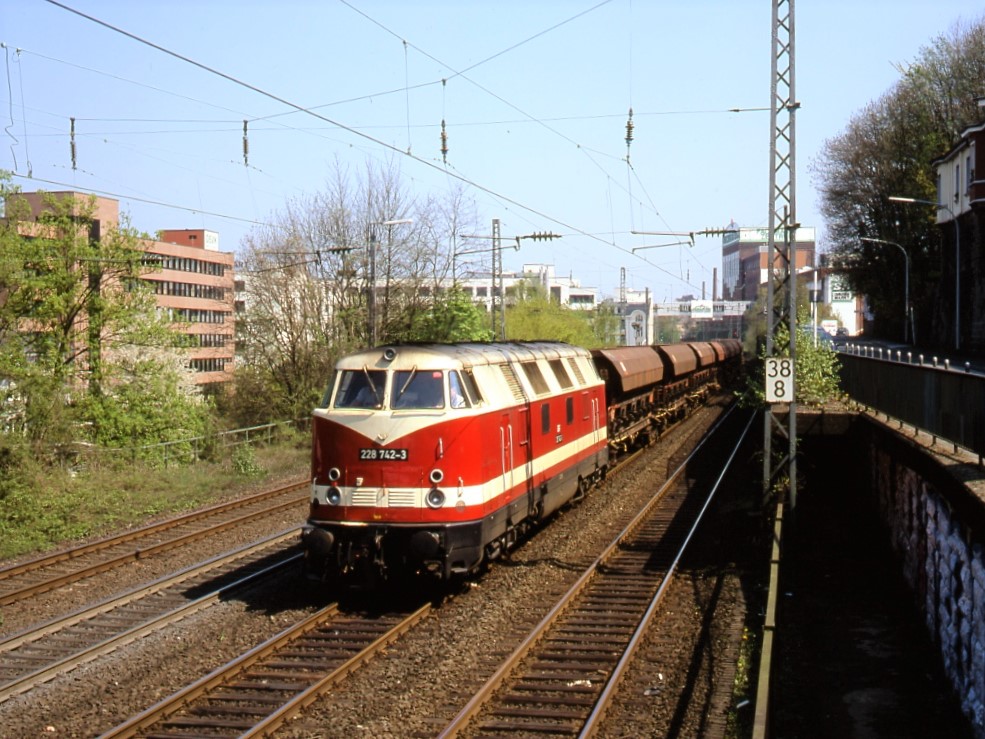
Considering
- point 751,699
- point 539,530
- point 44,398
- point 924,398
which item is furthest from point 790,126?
point 44,398

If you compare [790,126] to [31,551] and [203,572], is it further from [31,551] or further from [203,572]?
[31,551]

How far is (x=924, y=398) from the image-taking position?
15.6 meters

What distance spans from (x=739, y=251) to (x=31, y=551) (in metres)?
184

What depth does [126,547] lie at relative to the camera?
16844 millimetres

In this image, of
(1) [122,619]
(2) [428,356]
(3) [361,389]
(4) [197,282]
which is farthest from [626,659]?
(4) [197,282]

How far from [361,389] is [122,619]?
4025 millimetres

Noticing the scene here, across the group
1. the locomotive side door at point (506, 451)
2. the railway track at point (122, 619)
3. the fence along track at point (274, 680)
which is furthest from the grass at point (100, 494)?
the locomotive side door at point (506, 451)

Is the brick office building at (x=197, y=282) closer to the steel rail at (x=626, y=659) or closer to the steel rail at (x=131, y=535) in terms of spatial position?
the steel rail at (x=131, y=535)

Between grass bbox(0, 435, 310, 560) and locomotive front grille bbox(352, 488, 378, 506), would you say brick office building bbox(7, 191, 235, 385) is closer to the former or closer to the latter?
grass bbox(0, 435, 310, 560)

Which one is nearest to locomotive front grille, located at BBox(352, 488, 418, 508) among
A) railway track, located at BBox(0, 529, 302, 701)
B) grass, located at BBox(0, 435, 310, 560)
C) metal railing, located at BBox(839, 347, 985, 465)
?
railway track, located at BBox(0, 529, 302, 701)

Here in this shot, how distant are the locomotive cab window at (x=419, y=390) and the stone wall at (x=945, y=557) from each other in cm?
596

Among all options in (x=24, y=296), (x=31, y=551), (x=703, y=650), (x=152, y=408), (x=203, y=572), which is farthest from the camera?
(x=152, y=408)

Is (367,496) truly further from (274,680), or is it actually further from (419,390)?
(274,680)

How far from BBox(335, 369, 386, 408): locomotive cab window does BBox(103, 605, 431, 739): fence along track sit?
8.53ft
